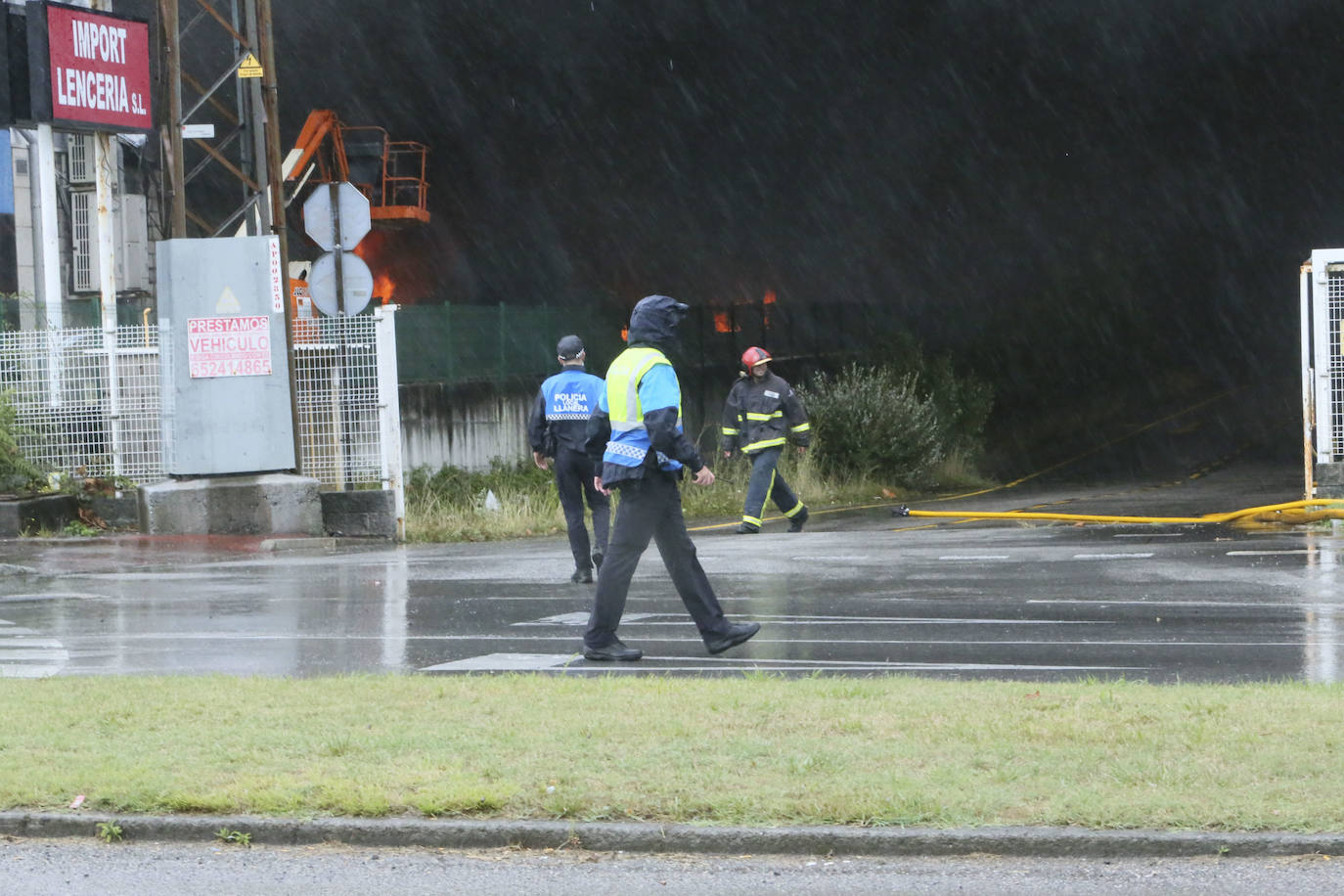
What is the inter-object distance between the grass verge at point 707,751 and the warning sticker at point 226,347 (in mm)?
9752

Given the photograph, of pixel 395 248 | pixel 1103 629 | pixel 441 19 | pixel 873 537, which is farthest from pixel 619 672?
pixel 395 248

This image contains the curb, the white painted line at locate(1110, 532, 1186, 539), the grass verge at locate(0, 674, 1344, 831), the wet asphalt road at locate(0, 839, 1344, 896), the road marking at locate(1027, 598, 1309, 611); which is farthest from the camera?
the white painted line at locate(1110, 532, 1186, 539)

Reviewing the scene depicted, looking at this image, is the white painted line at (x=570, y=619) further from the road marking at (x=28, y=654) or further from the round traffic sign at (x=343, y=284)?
the round traffic sign at (x=343, y=284)

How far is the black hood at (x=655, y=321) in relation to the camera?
9.15 m

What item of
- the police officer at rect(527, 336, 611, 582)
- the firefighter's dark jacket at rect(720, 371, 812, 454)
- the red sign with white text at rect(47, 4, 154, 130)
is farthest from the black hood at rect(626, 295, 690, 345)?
the red sign with white text at rect(47, 4, 154, 130)

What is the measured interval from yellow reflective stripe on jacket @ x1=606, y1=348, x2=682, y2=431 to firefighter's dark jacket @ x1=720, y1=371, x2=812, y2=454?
776cm

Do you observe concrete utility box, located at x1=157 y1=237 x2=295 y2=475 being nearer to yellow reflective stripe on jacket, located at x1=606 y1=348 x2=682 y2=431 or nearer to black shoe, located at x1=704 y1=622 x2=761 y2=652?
yellow reflective stripe on jacket, located at x1=606 y1=348 x2=682 y2=431

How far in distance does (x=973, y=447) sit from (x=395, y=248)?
1487 cm

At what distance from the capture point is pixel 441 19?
28828mm

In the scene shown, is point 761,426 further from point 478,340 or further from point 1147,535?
point 478,340

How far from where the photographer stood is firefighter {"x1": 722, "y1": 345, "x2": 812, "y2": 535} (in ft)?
55.6

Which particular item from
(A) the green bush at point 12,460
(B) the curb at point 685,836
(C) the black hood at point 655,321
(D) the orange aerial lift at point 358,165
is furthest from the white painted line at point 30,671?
(D) the orange aerial lift at point 358,165

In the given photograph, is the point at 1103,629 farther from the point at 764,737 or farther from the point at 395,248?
the point at 395,248

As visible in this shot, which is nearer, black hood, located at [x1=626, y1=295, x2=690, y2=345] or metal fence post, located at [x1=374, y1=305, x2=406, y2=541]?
black hood, located at [x1=626, y1=295, x2=690, y2=345]
